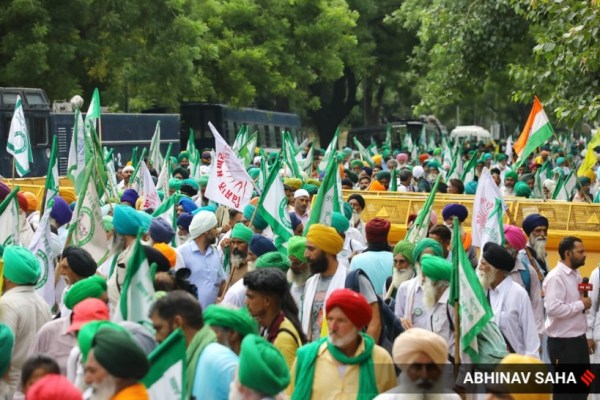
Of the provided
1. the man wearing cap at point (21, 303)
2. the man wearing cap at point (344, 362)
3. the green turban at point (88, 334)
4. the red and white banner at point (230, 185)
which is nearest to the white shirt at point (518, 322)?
the man wearing cap at point (344, 362)

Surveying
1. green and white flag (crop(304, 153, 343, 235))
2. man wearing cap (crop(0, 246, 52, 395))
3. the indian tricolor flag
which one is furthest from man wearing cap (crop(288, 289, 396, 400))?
the indian tricolor flag

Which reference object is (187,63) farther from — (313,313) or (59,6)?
(313,313)

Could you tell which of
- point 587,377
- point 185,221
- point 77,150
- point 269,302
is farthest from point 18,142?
point 269,302

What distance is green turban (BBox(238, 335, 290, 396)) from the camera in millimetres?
5773

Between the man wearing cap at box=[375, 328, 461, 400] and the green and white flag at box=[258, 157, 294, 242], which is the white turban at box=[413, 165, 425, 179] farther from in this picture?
the man wearing cap at box=[375, 328, 461, 400]

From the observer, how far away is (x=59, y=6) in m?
32.2

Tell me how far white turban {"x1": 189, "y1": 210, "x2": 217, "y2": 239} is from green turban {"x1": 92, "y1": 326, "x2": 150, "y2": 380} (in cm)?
522

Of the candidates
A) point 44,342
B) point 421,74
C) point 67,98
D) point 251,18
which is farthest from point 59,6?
point 44,342

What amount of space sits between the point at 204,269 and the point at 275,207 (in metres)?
1.42

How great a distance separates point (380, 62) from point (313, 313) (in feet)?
161

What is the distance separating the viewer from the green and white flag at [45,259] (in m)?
9.67

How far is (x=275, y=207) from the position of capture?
12.0 meters

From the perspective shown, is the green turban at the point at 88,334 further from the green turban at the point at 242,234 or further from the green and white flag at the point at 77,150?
the green and white flag at the point at 77,150

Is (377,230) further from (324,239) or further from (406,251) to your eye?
(324,239)
